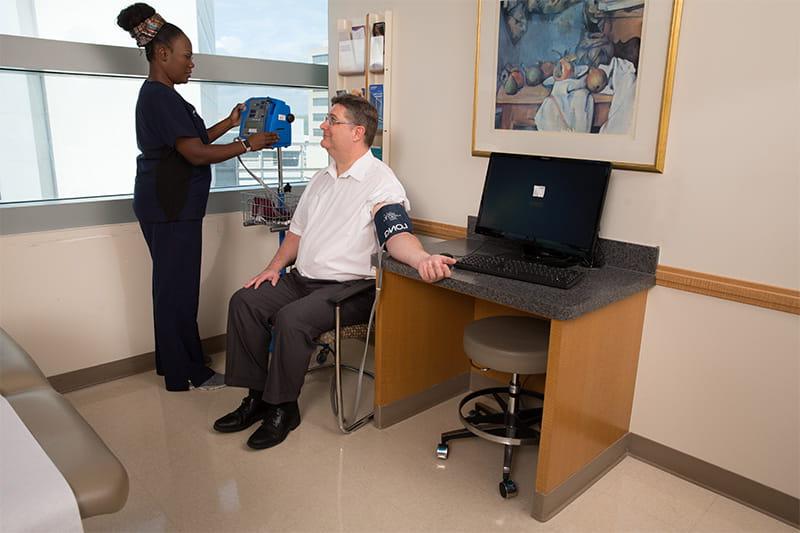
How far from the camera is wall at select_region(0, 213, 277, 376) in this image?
107 inches

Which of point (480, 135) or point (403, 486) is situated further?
point (480, 135)

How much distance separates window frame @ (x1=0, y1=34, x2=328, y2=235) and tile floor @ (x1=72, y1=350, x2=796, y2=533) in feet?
2.88

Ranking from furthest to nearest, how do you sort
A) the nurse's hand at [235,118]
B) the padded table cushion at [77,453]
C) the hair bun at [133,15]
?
the nurse's hand at [235,118] < the hair bun at [133,15] < the padded table cushion at [77,453]

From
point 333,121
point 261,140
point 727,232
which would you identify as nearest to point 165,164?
point 261,140

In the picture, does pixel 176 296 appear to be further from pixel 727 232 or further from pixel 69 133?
pixel 727 232

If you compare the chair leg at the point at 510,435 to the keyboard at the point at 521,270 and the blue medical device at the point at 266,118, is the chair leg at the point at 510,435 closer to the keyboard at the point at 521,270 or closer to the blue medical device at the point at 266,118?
the keyboard at the point at 521,270

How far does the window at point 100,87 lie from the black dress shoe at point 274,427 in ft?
4.76

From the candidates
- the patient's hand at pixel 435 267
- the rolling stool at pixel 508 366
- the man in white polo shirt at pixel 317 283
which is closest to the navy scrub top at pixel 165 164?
the man in white polo shirt at pixel 317 283

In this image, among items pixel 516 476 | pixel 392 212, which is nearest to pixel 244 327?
pixel 392 212

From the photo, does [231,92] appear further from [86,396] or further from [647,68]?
[647,68]

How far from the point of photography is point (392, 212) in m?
2.50

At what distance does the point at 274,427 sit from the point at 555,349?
48.5 inches

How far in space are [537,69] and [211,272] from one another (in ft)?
6.64

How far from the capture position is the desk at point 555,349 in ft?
6.47
